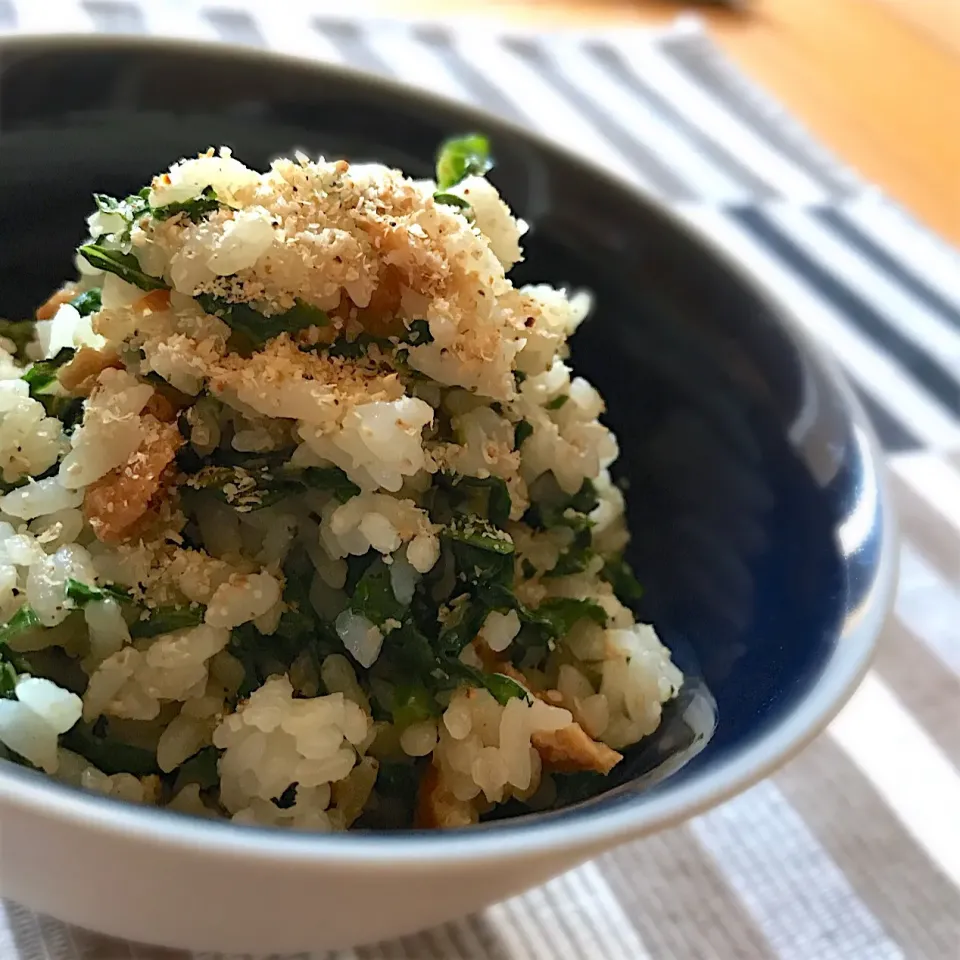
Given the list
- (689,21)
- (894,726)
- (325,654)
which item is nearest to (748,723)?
(325,654)

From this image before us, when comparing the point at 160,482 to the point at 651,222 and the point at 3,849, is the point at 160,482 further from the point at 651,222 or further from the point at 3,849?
the point at 651,222

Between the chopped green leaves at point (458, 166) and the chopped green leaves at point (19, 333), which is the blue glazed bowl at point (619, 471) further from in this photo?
the chopped green leaves at point (458, 166)

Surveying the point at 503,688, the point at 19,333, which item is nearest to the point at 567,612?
the point at 503,688

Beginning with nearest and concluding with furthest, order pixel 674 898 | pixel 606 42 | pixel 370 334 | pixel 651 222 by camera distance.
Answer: pixel 370 334 → pixel 674 898 → pixel 651 222 → pixel 606 42

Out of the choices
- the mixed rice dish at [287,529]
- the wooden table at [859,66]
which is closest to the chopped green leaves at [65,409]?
the mixed rice dish at [287,529]

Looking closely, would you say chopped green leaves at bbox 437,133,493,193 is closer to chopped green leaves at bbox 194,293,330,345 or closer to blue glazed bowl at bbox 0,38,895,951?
blue glazed bowl at bbox 0,38,895,951
